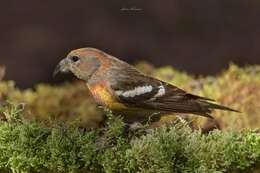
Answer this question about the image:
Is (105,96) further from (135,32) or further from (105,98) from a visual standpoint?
(135,32)

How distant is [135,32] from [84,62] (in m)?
5.88

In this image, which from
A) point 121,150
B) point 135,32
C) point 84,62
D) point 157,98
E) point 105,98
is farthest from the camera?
point 135,32

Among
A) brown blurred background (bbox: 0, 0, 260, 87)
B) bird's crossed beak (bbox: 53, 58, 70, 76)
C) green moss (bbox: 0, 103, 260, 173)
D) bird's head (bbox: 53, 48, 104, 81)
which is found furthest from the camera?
brown blurred background (bbox: 0, 0, 260, 87)

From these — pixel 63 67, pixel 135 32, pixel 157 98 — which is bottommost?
pixel 135 32

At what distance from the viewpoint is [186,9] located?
1080cm

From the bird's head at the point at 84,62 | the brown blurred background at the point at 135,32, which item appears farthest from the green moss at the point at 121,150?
the brown blurred background at the point at 135,32

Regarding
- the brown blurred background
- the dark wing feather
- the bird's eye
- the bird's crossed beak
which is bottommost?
the brown blurred background

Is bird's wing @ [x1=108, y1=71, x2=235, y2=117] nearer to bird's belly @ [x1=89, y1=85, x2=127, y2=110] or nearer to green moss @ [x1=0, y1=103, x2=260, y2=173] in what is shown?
bird's belly @ [x1=89, y1=85, x2=127, y2=110]

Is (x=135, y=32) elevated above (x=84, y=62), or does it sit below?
below

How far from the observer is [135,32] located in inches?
426

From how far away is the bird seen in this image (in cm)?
468

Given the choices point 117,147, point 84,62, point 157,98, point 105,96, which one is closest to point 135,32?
point 84,62

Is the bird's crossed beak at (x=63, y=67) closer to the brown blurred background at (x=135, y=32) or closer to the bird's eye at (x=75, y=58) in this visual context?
the bird's eye at (x=75, y=58)

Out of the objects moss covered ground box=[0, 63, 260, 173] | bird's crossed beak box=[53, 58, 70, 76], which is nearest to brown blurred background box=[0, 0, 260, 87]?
bird's crossed beak box=[53, 58, 70, 76]
